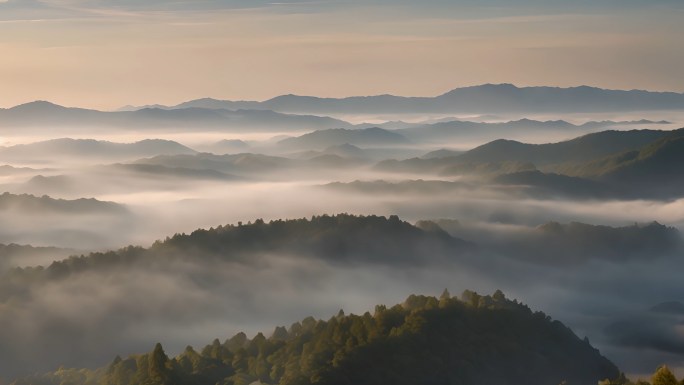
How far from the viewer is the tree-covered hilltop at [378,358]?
161 metres

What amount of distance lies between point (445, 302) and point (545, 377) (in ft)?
77.7

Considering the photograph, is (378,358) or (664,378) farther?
(378,358)

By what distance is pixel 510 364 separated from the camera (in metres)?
184

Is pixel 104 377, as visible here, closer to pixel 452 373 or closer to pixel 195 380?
pixel 195 380

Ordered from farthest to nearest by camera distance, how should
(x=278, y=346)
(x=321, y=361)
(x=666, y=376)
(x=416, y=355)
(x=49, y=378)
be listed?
1. (x=49, y=378)
2. (x=278, y=346)
3. (x=416, y=355)
4. (x=321, y=361)
5. (x=666, y=376)

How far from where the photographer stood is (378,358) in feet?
544

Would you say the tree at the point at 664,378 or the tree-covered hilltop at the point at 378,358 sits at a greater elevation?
the tree at the point at 664,378

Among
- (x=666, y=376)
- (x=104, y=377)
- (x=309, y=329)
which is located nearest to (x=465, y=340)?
(x=309, y=329)

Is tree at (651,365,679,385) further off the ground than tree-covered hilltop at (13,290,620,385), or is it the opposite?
tree at (651,365,679,385)

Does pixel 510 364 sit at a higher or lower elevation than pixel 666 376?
lower

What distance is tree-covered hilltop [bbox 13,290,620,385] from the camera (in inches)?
6344

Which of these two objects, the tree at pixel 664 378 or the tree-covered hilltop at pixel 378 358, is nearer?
the tree at pixel 664 378

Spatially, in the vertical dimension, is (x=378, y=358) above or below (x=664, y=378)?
below

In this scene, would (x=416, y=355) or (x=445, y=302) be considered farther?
(x=445, y=302)
